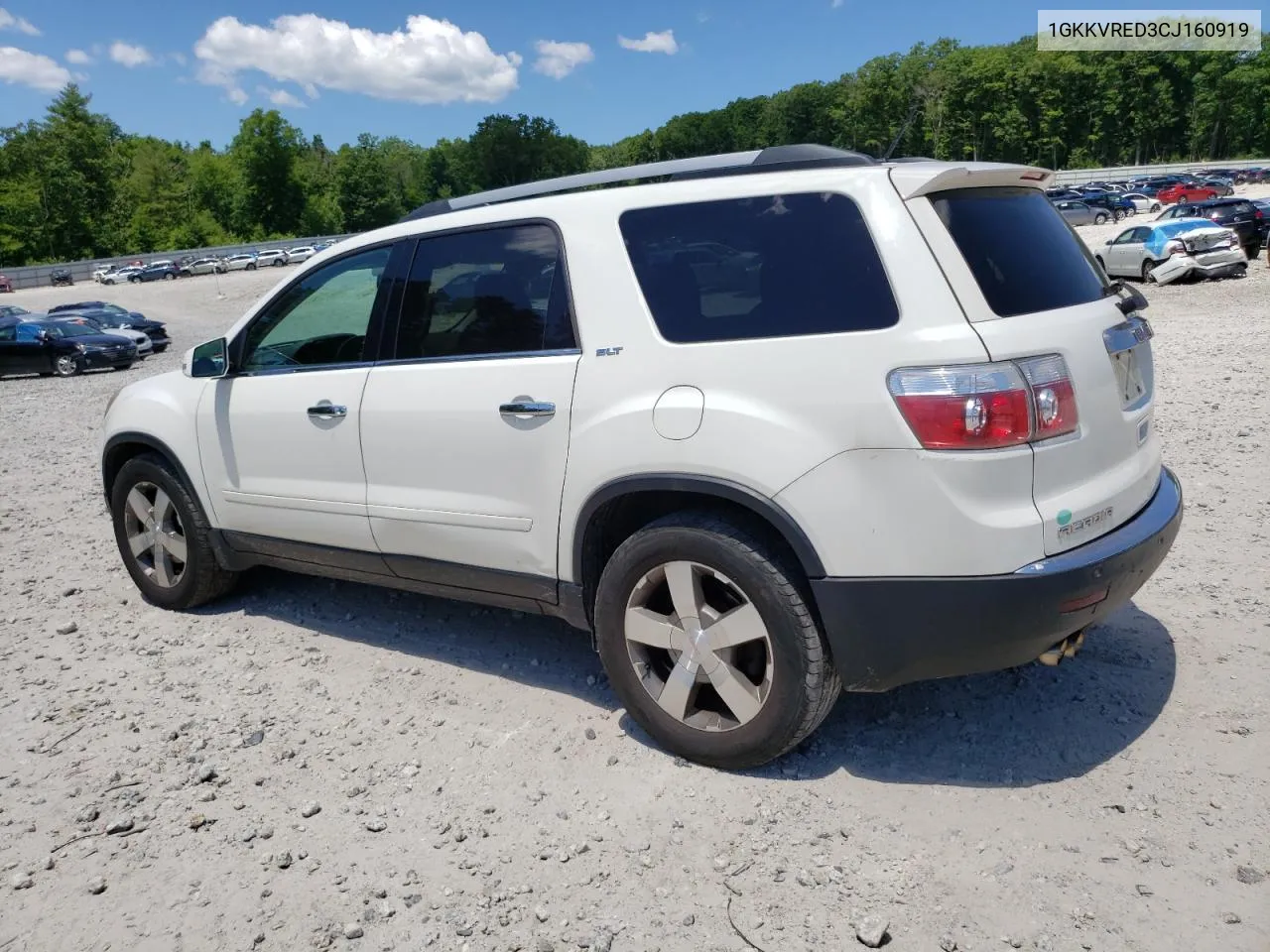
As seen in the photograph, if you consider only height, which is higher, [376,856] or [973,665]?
[973,665]

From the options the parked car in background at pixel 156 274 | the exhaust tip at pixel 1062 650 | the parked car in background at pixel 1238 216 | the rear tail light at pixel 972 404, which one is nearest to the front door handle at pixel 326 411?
the rear tail light at pixel 972 404

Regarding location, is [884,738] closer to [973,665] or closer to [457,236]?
[973,665]

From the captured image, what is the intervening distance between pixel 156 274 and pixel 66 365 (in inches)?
1996

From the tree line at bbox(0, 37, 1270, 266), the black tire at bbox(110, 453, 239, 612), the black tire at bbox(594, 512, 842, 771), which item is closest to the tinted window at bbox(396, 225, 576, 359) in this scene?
the black tire at bbox(594, 512, 842, 771)

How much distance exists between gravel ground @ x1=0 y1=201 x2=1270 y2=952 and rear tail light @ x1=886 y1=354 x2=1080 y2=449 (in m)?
1.21

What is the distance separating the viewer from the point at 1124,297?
3494 mm

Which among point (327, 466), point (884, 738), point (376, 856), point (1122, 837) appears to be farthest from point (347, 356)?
point (1122, 837)

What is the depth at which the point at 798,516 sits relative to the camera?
2.89 m

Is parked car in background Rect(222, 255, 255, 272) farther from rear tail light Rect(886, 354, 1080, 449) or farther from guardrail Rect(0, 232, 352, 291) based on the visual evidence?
rear tail light Rect(886, 354, 1080, 449)

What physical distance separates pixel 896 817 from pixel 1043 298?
1698 millimetres

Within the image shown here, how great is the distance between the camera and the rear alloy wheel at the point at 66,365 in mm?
21641

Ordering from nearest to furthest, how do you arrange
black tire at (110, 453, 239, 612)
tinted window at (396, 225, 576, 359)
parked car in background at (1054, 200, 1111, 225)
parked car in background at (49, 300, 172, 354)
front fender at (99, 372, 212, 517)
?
1. tinted window at (396, 225, 576, 359)
2. front fender at (99, 372, 212, 517)
3. black tire at (110, 453, 239, 612)
4. parked car in background at (49, 300, 172, 354)
5. parked car in background at (1054, 200, 1111, 225)

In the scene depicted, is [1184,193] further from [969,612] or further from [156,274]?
[156,274]

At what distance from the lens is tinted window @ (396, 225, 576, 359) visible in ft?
11.6
